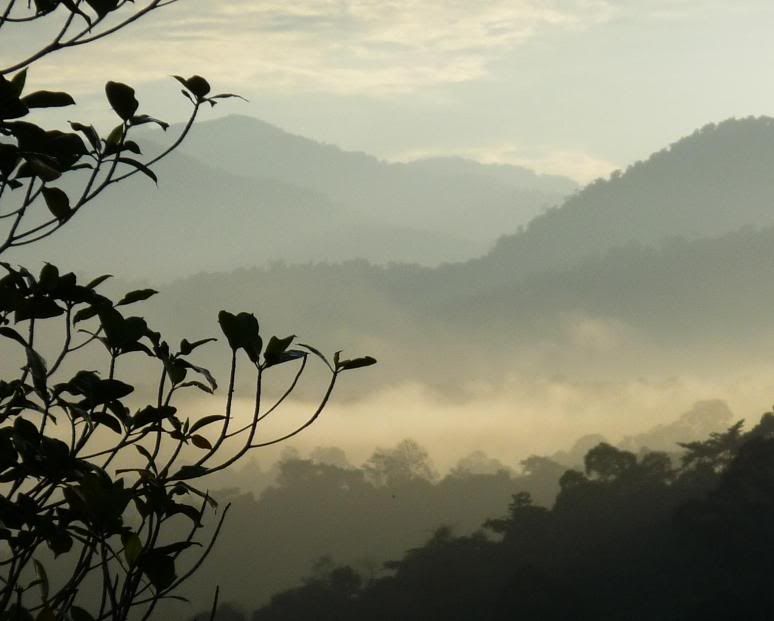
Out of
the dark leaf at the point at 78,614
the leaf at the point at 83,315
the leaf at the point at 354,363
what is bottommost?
the dark leaf at the point at 78,614

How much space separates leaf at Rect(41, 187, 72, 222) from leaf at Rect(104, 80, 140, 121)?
258 millimetres

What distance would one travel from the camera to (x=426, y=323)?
142750 mm

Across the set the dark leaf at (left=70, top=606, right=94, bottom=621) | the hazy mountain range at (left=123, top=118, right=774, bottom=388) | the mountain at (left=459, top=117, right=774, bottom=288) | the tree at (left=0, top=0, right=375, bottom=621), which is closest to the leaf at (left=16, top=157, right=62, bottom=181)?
the tree at (left=0, top=0, right=375, bottom=621)

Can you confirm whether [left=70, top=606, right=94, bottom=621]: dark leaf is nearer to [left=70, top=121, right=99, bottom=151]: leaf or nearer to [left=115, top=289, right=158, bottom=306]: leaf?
[left=115, top=289, right=158, bottom=306]: leaf

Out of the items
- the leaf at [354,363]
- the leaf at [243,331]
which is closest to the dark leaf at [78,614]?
the leaf at [243,331]

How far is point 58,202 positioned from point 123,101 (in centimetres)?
31

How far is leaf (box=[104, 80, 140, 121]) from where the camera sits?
2.86 metres

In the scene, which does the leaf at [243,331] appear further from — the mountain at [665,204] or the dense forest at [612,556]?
the mountain at [665,204]

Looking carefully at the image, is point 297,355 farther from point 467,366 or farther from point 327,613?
point 467,366

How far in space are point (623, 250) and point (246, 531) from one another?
92271mm

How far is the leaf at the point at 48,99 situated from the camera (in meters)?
2.70

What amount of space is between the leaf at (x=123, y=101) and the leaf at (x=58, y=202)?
0.85ft

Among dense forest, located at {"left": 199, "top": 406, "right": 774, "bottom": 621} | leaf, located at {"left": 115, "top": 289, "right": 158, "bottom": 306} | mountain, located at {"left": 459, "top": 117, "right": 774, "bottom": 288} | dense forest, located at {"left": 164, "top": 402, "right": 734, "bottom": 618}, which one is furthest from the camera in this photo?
mountain, located at {"left": 459, "top": 117, "right": 774, "bottom": 288}

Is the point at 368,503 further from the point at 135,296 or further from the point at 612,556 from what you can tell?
the point at 135,296
